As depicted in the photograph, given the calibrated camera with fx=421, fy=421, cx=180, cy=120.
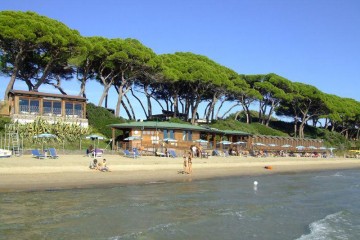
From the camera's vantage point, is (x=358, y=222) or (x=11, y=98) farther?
(x=11, y=98)

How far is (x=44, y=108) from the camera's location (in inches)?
1455

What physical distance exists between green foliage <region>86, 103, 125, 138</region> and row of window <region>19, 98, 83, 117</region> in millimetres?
1959

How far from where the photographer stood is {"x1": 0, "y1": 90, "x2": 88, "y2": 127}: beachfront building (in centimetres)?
3559

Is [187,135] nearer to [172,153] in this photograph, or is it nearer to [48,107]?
[172,153]

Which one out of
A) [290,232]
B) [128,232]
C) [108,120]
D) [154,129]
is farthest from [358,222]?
[108,120]

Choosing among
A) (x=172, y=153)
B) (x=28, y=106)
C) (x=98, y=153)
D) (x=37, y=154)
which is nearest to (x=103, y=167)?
(x=37, y=154)

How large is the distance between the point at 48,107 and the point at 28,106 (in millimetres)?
1729

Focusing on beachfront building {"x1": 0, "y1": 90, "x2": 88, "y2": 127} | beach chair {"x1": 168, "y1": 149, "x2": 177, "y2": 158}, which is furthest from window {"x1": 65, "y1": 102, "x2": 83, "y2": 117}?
beach chair {"x1": 168, "y1": 149, "x2": 177, "y2": 158}

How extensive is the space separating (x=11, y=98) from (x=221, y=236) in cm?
3205

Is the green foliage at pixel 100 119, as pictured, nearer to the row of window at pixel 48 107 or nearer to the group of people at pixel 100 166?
the row of window at pixel 48 107

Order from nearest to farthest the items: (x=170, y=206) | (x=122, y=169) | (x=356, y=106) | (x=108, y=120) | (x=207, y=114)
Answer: (x=170, y=206) < (x=122, y=169) < (x=108, y=120) < (x=207, y=114) < (x=356, y=106)

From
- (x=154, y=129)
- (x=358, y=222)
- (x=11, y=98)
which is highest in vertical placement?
(x=11, y=98)

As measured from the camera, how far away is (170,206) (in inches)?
525

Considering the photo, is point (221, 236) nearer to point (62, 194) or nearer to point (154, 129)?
point (62, 194)
